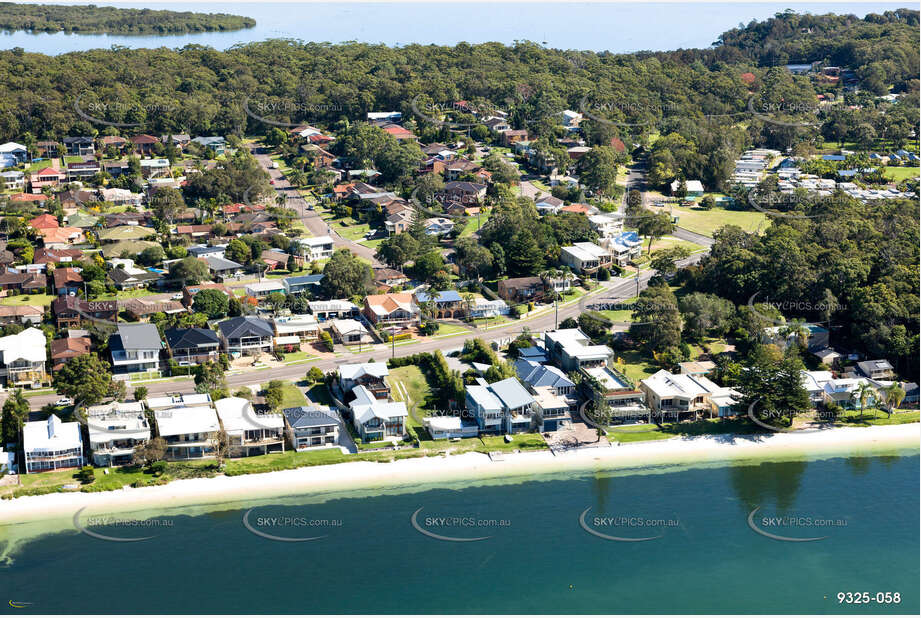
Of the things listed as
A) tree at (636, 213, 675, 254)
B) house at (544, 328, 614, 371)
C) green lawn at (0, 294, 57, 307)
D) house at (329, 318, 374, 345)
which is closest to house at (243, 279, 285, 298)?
house at (329, 318, 374, 345)

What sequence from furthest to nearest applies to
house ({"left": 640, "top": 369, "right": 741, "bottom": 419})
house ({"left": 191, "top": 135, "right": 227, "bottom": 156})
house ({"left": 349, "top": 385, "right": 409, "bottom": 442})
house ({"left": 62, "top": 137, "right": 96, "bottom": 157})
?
house ({"left": 191, "top": 135, "right": 227, "bottom": 156}) < house ({"left": 62, "top": 137, "right": 96, "bottom": 157}) < house ({"left": 640, "top": 369, "right": 741, "bottom": 419}) < house ({"left": 349, "top": 385, "right": 409, "bottom": 442})

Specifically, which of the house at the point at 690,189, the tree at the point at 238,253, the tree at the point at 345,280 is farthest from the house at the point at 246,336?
the house at the point at 690,189

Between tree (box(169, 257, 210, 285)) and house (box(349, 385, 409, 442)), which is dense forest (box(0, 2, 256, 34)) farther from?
house (box(349, 385, 409, 442))

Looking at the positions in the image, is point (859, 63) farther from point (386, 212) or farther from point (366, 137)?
point (386, 212)

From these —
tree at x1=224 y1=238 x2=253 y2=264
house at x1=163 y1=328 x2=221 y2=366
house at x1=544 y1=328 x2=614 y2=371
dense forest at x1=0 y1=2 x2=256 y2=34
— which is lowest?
house at x1=544 y1=328 x2=614 y2=371

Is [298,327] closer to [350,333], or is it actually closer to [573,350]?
Answer: [350,333]

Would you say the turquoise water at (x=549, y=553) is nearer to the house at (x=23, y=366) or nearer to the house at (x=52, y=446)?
the house at (x=52, y=446)

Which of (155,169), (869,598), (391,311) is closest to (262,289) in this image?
(391,311)
